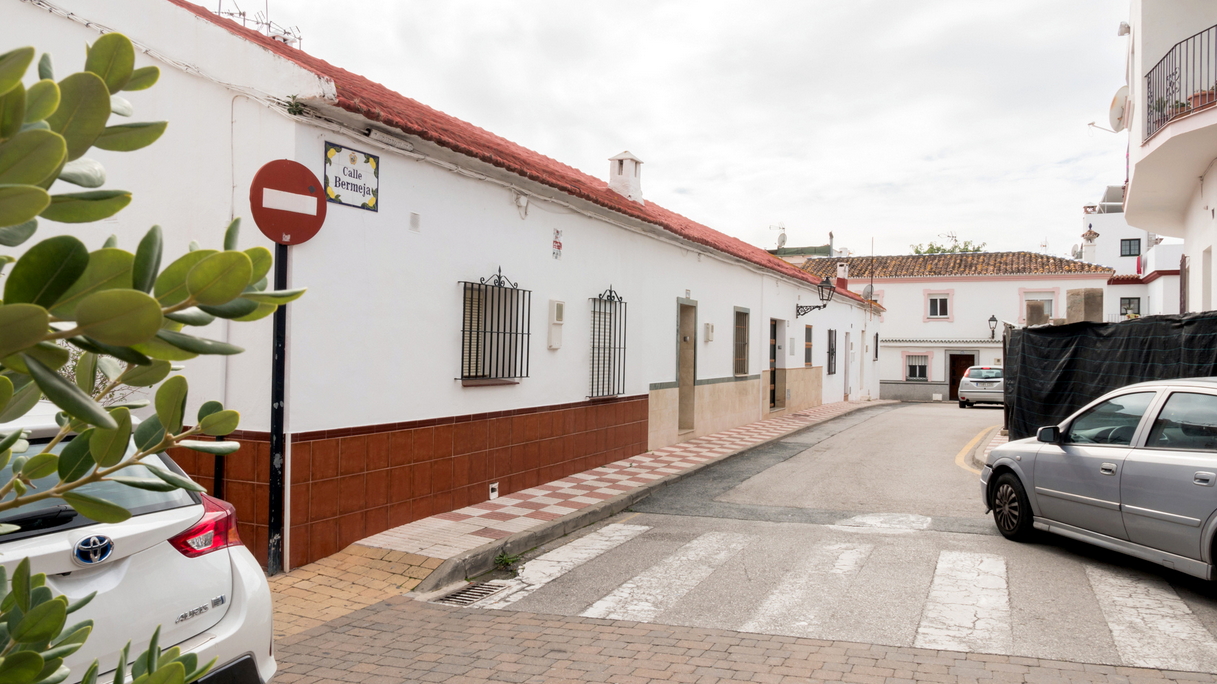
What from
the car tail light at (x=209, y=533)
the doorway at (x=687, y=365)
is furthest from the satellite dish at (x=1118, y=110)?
the car tail light at (x=209, y=533)

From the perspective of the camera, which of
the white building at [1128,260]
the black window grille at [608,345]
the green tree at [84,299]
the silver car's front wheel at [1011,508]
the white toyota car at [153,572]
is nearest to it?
the green tree at [84,299]

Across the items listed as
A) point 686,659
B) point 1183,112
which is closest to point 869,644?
point 686,659

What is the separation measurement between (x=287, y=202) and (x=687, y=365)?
927cm

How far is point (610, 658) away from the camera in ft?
15.1

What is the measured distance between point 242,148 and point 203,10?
6.21ft

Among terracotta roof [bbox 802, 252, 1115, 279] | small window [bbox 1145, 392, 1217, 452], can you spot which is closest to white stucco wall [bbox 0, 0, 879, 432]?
small window [bbox 1145, 392, 1217, 452]

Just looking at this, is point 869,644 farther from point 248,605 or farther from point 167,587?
point 167,587

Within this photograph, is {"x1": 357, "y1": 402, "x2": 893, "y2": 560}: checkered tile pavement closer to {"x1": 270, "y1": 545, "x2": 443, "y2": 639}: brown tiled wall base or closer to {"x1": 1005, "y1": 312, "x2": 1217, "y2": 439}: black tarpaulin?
{"x1": 270, "y1": 545, "x2": 443, "y2": 639}: brown tiled wall base

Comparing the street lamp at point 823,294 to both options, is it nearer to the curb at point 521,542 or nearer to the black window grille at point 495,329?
the curb at point 521,542

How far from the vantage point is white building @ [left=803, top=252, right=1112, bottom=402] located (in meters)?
38.0

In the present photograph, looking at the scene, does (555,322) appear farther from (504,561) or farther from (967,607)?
(967,607)

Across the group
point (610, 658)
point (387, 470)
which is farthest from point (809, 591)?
point (387, 470)

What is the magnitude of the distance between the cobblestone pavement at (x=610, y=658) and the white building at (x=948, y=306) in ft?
113

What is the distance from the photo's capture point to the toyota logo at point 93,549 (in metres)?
2.90
